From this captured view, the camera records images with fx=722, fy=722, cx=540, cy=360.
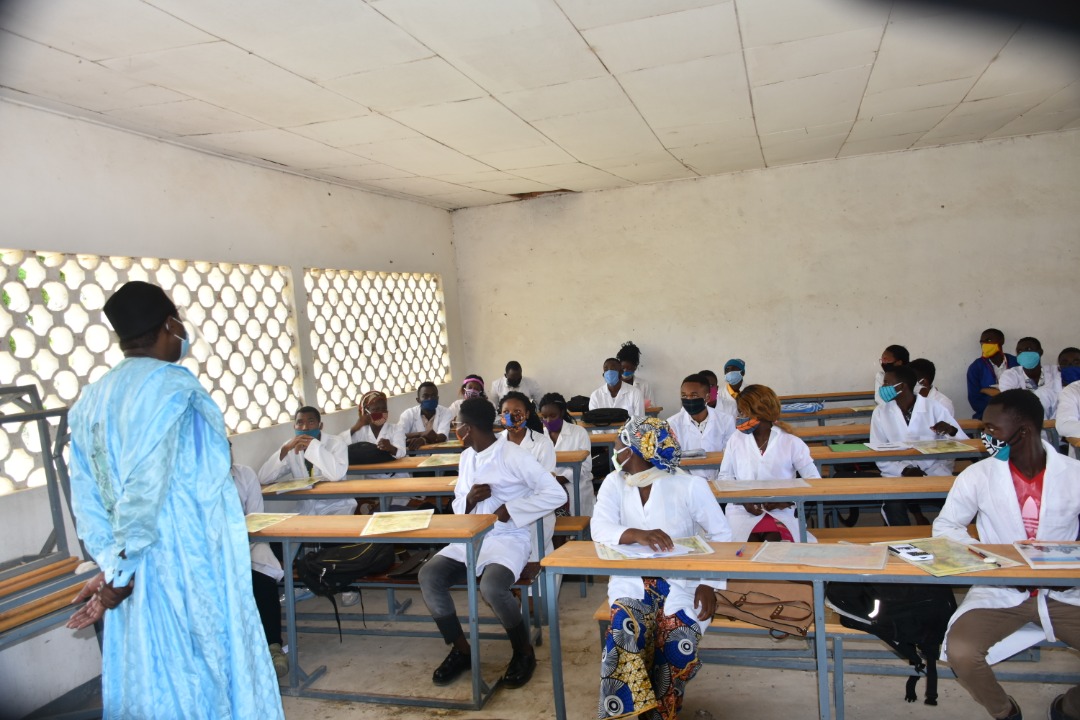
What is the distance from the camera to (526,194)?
8758mm

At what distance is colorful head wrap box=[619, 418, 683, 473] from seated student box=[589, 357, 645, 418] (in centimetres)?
424

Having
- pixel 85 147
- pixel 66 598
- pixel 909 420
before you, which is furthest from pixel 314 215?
pixel 909 420

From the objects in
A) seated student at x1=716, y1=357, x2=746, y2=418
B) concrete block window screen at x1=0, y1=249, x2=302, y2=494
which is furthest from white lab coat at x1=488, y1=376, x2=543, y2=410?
concrete block window screen at x1=0, y1=249, x2=302, y2=494

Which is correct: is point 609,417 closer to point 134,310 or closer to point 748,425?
point 748,425

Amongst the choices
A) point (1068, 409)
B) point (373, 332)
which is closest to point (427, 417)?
point (373, 332)

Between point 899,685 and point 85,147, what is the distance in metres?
5.39

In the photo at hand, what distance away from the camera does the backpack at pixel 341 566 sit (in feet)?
12.8

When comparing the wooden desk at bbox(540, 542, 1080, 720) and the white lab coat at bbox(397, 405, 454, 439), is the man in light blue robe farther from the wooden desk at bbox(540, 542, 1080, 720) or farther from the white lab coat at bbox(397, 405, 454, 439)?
the white lab coat at bbox(397, 405, 454, 439)

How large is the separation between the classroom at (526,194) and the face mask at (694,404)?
1.46m

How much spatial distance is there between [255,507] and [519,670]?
1914mm

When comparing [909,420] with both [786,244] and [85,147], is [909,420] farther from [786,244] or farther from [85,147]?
[85,147]

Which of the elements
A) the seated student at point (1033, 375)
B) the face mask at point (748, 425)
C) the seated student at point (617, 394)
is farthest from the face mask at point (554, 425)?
the seated student at point (1033, 375)

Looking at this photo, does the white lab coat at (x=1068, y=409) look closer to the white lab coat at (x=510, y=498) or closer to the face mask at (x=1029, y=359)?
the face mask at (x=1029, y=359)

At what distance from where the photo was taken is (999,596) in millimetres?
2688
